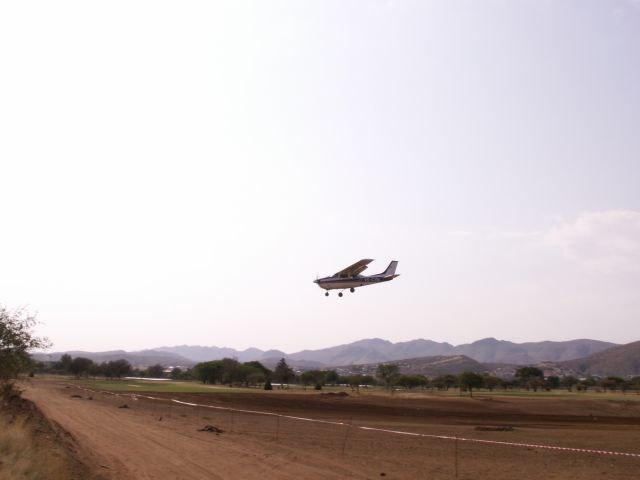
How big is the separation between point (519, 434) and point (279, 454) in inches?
870

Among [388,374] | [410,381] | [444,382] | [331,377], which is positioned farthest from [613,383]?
[331,377]

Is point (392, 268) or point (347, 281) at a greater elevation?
point (392, 268)

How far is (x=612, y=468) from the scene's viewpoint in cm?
2594

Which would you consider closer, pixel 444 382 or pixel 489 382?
pixel 489 382

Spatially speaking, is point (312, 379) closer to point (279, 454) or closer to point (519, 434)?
point (519, 434)

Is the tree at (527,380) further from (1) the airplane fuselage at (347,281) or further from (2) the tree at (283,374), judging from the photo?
(1) the airplane fuselage at (347,281)

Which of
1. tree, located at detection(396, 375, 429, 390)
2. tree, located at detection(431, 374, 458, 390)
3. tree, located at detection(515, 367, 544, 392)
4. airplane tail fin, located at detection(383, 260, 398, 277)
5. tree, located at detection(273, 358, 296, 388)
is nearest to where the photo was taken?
airplane tail fin, located at detection(383, 260, 398, 277)

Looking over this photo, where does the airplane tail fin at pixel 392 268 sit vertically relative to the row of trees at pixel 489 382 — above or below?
above

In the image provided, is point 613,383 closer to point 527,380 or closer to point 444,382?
point 527,380

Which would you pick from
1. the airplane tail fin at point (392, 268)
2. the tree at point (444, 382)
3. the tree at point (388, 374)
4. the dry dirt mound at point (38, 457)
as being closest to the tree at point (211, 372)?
the tree at point (388, 374)

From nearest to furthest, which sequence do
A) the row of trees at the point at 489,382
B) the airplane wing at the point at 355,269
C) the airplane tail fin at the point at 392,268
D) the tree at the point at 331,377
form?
1. the airplane wing at the point at 355,269
2. the airplane tail fin at the point at 392,268
3. the row of trees at the point at 489,382
4. the tree at the point at 331,377

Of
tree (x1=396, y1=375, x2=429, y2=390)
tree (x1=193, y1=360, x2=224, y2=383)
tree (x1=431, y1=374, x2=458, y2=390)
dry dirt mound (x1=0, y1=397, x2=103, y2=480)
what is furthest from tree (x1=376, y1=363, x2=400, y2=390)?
dry dirt mound (x1=0, y1=397, x2=103, y2=480)

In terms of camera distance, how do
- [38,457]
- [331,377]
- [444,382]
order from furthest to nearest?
[331,377] < [444,382] < [38,457]

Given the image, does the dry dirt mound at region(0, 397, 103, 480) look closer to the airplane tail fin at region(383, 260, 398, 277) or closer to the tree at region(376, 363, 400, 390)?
the airplane tail fin at region(383, 260, 398, 277)
